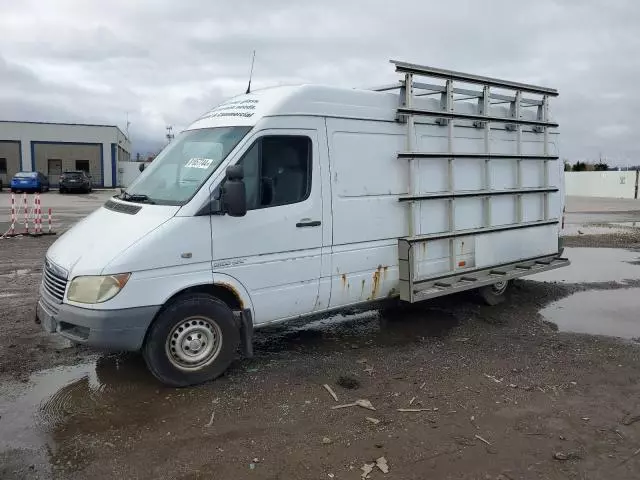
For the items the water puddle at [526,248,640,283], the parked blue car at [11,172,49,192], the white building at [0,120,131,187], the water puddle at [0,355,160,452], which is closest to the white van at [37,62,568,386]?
the water puddle at [0,355,160,452]

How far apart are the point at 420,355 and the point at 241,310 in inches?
77.9

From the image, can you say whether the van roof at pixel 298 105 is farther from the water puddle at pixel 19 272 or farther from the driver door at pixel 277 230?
the water puddle at pixel 19 272

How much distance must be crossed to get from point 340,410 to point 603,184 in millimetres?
44772

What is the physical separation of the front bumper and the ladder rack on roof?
304 centimetres

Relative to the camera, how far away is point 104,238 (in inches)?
197

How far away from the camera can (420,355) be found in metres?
6.07

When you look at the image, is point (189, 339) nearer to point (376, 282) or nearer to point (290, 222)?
point (290, 222)

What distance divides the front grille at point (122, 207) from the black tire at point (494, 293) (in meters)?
4.94

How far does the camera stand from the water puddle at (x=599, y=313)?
23.1 ft

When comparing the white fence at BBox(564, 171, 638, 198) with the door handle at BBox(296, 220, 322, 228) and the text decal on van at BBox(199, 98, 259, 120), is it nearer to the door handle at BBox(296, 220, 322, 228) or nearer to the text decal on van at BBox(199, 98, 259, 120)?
the door handle at BBox(296, 220, 322, 228)

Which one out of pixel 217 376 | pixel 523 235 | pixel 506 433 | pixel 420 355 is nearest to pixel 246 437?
pixel 217 376

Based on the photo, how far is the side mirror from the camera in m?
4.95

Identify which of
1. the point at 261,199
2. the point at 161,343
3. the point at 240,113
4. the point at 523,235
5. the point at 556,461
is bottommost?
the point at 556,461

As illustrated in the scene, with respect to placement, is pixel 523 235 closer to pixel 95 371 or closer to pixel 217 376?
pixel 217 376
